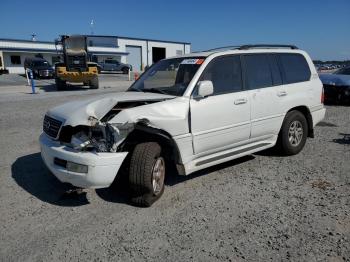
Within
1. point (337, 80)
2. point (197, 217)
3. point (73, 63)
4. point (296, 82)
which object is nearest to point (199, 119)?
point (197, 217)

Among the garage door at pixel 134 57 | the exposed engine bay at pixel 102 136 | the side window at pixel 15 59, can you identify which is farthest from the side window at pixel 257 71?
the garage door at pixel 134 57

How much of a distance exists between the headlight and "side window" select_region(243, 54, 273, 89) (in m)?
2.78

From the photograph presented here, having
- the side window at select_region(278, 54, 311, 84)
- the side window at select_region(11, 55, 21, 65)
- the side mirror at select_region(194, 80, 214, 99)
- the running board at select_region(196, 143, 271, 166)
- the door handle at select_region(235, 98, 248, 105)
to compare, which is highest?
the side window at select_region(11, 55, 21, 65)

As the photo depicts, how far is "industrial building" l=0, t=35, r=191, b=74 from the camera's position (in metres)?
42.1

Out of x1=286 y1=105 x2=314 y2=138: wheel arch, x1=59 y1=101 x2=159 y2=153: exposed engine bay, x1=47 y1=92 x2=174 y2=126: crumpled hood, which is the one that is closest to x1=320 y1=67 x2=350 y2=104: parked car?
x1=286 y1=105 x2=314 y2=138: wheel arch

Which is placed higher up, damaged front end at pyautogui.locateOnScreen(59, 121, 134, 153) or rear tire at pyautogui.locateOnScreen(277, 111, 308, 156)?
damaged front end at pyautogui.locateOnScreen(59, 121, 134, 153)

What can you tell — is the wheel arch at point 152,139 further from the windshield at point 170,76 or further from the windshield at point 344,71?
the windshield at point 344,71

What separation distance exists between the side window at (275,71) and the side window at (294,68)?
14cm

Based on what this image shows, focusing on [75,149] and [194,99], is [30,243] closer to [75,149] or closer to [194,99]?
[75,149]

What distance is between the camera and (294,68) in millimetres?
5973

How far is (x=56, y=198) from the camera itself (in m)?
4.33

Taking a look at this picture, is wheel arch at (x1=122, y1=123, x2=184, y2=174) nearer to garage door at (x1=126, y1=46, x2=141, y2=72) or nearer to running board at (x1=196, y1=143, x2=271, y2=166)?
running board at (x1=196, y1=143, x2=271, y2=166)

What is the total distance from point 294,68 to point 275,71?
0.58 metres

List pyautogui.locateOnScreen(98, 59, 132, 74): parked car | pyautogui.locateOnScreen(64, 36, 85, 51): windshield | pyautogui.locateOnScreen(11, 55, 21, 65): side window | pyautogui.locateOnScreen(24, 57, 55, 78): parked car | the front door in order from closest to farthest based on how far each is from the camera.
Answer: the front door < pyautogui.locateOnScreen(64, 36, 85, 51): windshield < pyautogui.locateOnScreen(24, 57, 55, 78): parked car < pyautogui.locateOnScreen(11, 55, 21, 65): side window < pyautogui.locateOnScreen(98, 59, 132, 74): parked car
